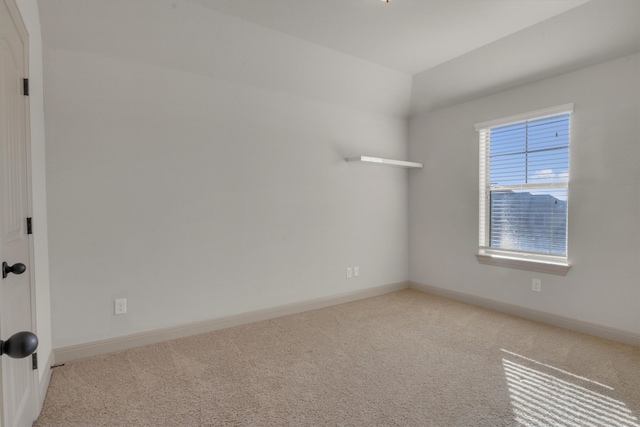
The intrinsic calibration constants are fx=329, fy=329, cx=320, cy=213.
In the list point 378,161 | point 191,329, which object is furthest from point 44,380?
point 378,161

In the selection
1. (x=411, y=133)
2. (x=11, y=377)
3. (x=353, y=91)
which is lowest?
(x=11, y=377)

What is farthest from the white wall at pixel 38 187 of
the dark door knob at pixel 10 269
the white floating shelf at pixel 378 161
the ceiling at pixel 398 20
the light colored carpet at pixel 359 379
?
the white floating shelf at pixel 378 161

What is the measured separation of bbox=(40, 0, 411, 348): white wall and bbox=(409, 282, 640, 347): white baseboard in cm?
130

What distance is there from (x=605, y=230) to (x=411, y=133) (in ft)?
8.07

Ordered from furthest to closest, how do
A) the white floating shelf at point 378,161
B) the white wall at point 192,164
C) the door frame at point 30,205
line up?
the white floating shelf at point 378,161 → the white wall at point 192,164 → the door frame at point 30,205

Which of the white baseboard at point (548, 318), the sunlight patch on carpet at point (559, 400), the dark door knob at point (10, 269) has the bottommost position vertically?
the sunlight patch on carpet at point (559, 400)

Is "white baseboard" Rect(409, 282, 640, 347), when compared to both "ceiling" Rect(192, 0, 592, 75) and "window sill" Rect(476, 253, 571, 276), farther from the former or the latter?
"ceiling" Rect(192, 0, 592, 75)

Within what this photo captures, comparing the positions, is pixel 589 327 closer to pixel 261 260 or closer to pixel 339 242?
pixel 339 242

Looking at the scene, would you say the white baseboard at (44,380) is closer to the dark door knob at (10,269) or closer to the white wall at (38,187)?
the white wall at (38,187)

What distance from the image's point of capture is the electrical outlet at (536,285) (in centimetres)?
333

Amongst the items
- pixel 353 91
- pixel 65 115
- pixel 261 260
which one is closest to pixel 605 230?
pixel 353 91

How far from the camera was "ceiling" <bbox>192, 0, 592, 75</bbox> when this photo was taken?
2494 millimetres

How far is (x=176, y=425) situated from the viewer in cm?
177

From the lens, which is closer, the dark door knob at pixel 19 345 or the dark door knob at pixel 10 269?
the dark door knob at pixel 19 345
